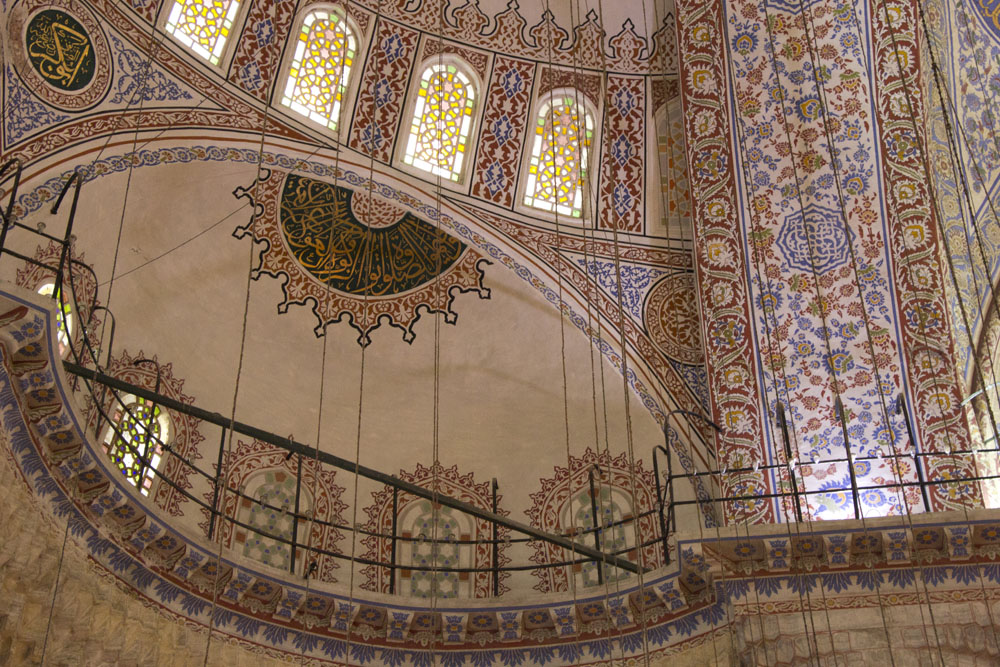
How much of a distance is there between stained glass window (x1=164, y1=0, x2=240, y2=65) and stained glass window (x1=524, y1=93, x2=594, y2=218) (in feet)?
8.73

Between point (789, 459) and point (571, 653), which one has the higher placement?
point (789, 459)

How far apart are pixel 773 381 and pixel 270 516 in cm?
383

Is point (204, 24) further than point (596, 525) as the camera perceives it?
No

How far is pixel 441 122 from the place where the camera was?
35.0 ft

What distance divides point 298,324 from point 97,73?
2.51m

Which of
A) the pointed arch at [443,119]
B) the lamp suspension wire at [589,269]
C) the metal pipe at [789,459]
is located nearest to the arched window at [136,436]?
the pointed arch at [443,119]

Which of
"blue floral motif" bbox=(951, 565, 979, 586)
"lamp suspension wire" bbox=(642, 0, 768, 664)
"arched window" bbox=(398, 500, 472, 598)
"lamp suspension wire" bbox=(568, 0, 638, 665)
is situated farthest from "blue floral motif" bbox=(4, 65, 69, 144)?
"blue floral motif" bbox=(951, 565, 979, 586)

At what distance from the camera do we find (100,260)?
908 cm

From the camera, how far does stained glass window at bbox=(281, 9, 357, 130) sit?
1005cm

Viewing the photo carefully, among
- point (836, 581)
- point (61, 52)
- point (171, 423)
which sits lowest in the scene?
point (836, 581)

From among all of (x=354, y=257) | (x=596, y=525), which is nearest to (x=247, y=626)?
(x=596, y=525)

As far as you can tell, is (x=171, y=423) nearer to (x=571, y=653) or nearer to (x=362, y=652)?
(x=362, y=652)

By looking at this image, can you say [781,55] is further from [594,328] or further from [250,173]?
[250,173]

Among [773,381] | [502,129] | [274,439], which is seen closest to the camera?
[274,439]
